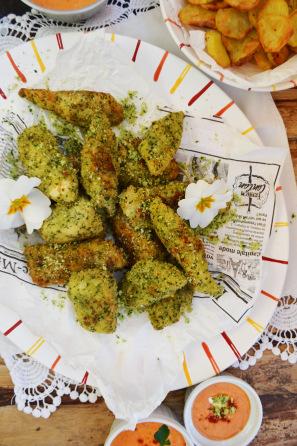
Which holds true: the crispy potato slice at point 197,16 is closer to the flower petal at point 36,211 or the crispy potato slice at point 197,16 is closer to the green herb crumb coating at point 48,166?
the green herb crumb coating at point 48,166

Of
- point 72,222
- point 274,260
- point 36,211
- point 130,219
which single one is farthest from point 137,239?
point 274,260

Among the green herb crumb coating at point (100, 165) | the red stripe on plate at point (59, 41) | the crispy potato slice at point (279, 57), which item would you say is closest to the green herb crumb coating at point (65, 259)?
the green herb crumb coating at point (100, 165)

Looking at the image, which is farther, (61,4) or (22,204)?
(61,4)

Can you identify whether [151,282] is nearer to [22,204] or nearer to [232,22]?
[22,204]

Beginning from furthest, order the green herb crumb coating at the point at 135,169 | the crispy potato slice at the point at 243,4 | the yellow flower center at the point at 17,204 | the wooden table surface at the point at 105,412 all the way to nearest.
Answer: the wooden table surface at the point at 105,412, the green herb crumb coating at the point at 135,169, the yellow flower center at the point at 17,204, the crispy potato slice at the point at 243,4

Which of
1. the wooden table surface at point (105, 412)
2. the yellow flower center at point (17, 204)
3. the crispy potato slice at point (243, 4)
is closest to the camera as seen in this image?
the crispy potato slice at point (243, 4)

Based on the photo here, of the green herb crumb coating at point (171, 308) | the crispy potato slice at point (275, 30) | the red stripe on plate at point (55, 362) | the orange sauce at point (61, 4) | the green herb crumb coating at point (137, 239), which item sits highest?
the orange sauce at point (61, 4)

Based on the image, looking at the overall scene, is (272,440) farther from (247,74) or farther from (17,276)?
(247,74)

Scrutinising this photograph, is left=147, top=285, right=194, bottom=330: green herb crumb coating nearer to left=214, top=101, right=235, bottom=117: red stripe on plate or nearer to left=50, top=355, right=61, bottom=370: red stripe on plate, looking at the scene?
left=50, top=355, right=61, bottom=370: red stripe on plate
